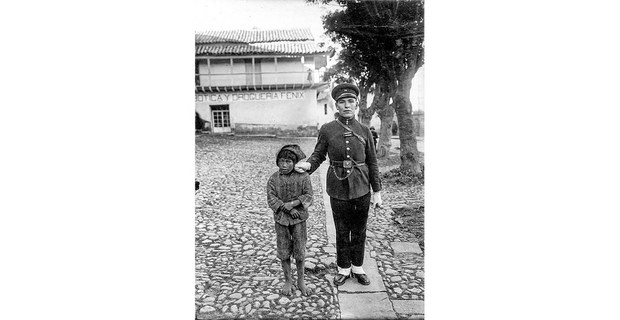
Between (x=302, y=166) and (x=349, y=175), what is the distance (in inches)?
11.7

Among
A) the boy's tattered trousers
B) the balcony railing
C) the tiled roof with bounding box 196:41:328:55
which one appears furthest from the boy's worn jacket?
the tiled roof with bounding box 196:41:328:55

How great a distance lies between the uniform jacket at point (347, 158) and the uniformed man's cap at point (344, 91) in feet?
0.44

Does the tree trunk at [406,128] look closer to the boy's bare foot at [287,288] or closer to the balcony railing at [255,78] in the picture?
the balcony railing at [255,78]

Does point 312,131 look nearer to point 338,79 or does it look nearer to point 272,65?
point 338,79

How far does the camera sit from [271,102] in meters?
2.80

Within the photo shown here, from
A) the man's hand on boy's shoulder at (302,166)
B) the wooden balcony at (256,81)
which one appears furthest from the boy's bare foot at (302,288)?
the wooden balcony at (256,81)

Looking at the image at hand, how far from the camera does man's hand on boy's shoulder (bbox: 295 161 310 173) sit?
8.34 ft

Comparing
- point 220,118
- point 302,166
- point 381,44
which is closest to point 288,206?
point 302,166

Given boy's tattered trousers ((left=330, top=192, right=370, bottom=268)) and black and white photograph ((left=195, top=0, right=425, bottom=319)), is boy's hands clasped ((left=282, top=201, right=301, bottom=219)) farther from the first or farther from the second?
boy's tattered trousers ((left=330, top=192, right=370, bottom=268))

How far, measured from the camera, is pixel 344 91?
2635 millimetres

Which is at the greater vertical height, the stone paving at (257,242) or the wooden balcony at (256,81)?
the wooden balcony at (256,81)

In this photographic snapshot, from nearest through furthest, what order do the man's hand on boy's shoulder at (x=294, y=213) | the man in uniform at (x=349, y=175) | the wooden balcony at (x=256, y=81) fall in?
the man's hand on boy's shoulder at (x=294, y=213), the man in uniform at (x=349, y=175), the wooden balcony at (x=256, y=81)

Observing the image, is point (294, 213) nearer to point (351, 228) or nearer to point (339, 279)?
point (351, 228)

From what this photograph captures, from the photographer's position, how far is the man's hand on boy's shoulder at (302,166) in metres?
2.54
